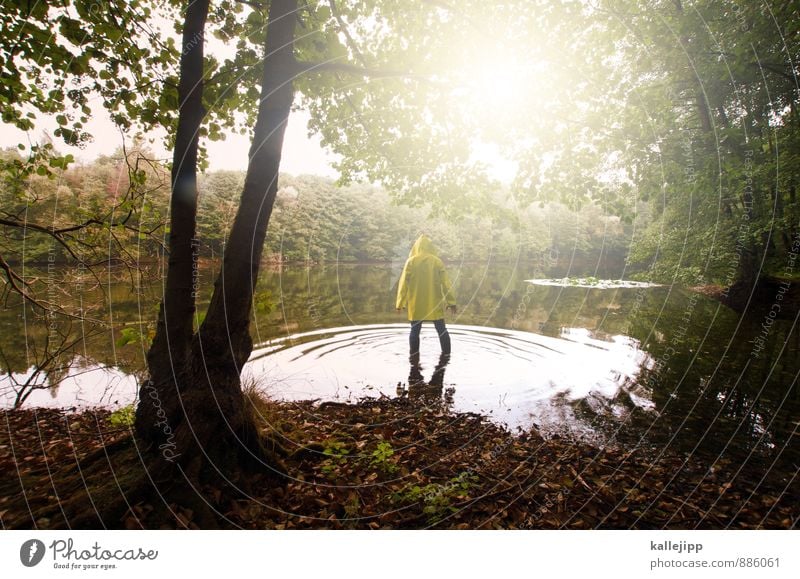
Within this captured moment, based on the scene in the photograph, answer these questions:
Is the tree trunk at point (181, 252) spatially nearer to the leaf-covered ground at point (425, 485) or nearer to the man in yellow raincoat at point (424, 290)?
the leaf-covered ground at point (425, 485)

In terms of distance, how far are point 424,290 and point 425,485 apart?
5.74 metres

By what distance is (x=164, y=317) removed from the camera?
3.66 meters

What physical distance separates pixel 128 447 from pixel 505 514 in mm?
3607

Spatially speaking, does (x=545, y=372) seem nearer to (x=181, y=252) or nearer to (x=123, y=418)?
(x=181, y=252)

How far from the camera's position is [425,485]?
12.1 feet

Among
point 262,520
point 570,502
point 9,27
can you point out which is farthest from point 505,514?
point 9,27

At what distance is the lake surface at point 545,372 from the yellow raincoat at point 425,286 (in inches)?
49.5

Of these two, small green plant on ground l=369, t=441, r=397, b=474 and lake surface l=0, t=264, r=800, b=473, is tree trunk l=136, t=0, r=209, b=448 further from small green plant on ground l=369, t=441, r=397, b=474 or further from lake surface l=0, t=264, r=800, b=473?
small green plant on ground l=369, t=441, r=397, b=474

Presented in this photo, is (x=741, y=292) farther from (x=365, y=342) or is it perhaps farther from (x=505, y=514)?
(x=505, y=514)

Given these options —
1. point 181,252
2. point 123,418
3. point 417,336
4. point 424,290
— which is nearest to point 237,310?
point 181,252

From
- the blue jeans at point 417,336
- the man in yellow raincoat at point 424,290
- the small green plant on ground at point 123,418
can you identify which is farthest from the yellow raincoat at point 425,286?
the small green plant on ground at point 123,418

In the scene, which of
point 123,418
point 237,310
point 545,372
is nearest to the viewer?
point 237,310

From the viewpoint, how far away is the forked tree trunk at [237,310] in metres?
3.55

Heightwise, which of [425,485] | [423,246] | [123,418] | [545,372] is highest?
[423,246]
